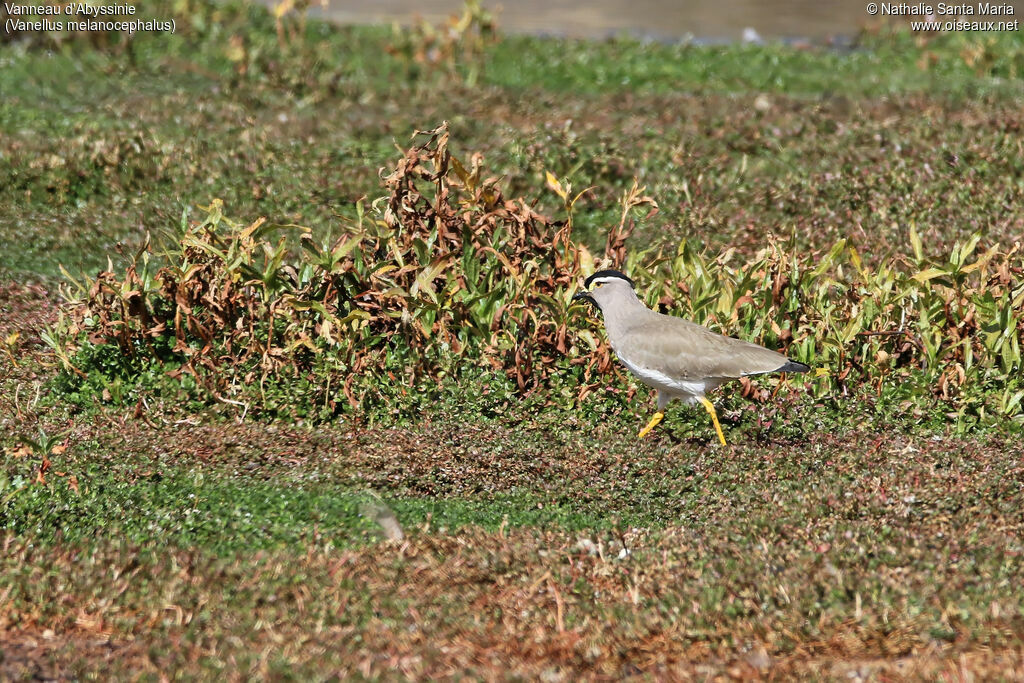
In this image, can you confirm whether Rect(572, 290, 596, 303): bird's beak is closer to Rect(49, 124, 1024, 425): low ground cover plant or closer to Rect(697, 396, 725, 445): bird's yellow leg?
Rect(49, 124, 1024, 425): low ground cover plant

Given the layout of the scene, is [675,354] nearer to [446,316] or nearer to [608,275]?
[608,275]

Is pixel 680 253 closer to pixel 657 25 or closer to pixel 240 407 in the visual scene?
pixel 240 407

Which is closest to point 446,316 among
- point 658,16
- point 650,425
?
point 650,425

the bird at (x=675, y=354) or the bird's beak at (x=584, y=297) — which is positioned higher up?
the bird's beak at (x=584, y=297)

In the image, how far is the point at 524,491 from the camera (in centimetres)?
672

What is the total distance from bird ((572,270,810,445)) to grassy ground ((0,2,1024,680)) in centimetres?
34

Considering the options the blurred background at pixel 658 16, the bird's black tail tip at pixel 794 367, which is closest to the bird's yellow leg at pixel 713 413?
the bird's black tail tip at pixel 794 367

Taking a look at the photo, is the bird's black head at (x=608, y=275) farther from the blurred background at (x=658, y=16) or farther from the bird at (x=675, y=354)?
the blurred background at (x=658, y=16)

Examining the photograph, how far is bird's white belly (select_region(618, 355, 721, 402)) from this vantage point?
718 centimetres

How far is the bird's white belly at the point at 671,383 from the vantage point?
23.6 ft

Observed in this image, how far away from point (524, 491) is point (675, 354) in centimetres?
122

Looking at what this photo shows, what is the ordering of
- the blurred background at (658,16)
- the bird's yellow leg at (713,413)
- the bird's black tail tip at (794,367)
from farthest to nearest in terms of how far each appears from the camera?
the blurred background at (658,16) → the bird's yellow leg at (713,413) → the bird's black tail tip at (794,367)

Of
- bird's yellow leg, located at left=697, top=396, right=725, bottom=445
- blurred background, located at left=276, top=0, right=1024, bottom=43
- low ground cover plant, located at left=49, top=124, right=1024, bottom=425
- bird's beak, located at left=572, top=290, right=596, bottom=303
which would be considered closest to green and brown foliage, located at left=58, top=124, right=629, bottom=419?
low ground cover plant, located at left=49, top=124, right=1024, bottom=425

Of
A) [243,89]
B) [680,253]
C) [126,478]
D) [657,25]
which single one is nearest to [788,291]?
[680,253]
